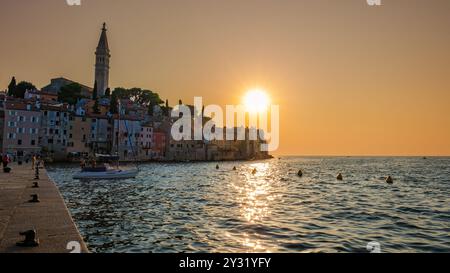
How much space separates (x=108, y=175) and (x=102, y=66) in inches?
4595

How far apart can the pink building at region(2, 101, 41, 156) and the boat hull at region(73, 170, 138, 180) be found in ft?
179

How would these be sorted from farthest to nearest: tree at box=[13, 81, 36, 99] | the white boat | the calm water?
tree at box=[13, 81, 36, 99] → the white boat → the calm water

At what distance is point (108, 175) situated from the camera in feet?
153

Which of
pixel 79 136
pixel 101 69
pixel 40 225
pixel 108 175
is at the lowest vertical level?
pixel 108 175

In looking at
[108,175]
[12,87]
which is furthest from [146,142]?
[108,175]

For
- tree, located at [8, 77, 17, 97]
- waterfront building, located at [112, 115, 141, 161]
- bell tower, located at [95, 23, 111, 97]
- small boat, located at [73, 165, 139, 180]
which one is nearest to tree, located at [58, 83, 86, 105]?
tree, located at [8, 77, 17, 97]

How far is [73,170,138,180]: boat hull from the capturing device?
148 feet

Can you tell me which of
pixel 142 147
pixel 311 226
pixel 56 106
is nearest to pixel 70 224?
pixel 311 226

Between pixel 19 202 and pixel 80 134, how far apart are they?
324 ft

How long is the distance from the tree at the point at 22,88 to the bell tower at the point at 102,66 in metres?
30.3

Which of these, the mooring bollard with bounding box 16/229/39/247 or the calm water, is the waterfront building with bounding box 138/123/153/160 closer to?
the calm water

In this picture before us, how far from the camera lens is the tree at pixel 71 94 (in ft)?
399

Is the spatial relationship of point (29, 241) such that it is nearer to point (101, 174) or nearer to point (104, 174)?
point (101, 174)

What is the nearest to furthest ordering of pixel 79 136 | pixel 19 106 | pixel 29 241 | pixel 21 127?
pixel 29 241, pixel 21 127, pixel 19 106, pixel 79 136
